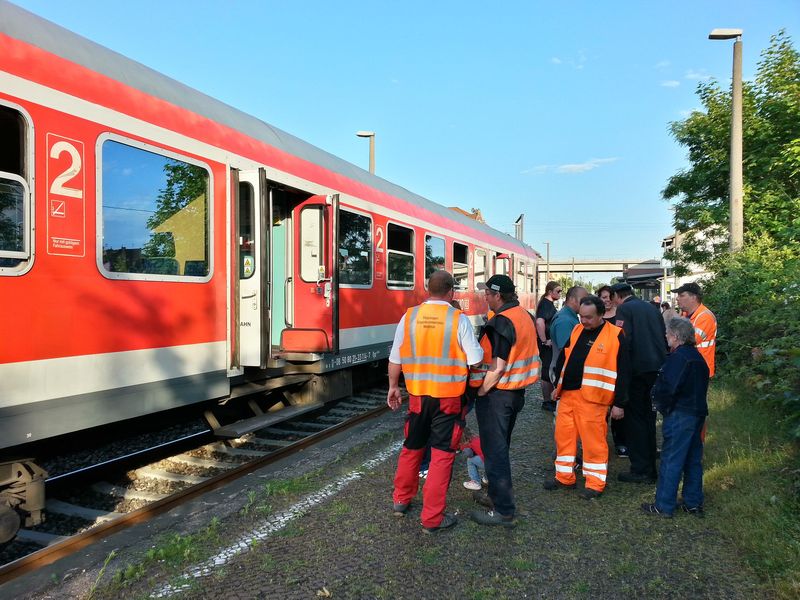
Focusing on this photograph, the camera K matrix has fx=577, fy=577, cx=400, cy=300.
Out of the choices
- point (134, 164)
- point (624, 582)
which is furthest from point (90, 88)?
point (624, 582)

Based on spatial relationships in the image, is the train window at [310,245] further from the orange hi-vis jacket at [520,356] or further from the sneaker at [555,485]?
the sneaker at [555,485]

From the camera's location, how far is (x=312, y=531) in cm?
376

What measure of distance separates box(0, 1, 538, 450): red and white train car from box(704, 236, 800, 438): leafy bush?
14.8 feet

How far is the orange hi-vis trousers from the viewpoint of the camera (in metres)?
4.48

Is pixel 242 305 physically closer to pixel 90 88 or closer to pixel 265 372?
pixel 265 372

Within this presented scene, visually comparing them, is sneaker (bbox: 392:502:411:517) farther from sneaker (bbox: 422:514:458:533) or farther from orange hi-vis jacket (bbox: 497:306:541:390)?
orange hi-vis jacket (bbox: 497:306:541:390)

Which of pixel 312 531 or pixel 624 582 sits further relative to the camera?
pixel 312 531

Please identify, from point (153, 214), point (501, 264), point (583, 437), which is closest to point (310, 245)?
point (153, 214)

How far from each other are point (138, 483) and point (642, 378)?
4462mm

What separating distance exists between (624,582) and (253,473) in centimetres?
315

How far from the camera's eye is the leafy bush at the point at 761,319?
5.59m

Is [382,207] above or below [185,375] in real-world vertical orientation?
above

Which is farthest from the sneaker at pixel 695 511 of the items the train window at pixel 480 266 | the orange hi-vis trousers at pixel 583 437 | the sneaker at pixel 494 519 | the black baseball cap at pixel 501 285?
the train window at pixel 480 266

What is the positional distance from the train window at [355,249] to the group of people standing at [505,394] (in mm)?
3255
